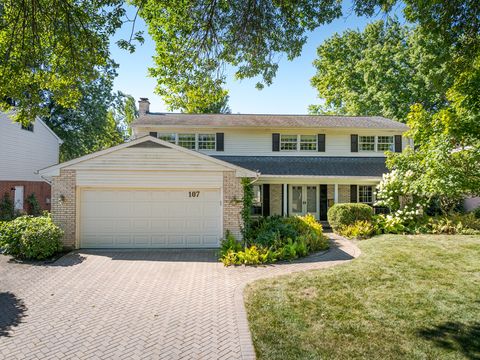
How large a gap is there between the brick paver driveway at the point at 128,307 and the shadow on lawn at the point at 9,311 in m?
0.02

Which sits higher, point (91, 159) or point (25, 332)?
point (91, 159)

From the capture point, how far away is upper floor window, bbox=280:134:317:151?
1872cm

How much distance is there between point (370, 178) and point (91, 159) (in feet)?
44.4

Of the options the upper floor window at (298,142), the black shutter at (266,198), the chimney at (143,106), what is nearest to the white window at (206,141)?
the black shutter at (266,198)

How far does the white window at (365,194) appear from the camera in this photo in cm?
1783

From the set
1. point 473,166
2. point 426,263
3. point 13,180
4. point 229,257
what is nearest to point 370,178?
point 473,166

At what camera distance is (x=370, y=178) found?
16281 mm

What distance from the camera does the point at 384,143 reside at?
62.1ft

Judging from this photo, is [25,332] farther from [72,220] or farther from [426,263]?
[426,263]

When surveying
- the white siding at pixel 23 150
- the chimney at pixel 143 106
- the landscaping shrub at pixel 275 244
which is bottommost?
the landscaping shrub at pixel 275 244

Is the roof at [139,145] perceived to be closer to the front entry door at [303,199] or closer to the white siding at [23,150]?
the front entry door at [303,199]

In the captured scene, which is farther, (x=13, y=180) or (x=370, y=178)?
(x=13, y=180)

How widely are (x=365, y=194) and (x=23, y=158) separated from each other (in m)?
21.6

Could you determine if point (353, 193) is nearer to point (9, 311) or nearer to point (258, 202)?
point (258, 202)
